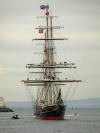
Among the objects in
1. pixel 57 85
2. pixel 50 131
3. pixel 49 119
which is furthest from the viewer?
pixel 57 85

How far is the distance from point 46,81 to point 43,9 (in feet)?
56.7

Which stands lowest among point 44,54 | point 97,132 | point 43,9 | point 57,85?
point 97,132

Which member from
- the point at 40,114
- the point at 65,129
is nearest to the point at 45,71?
the point at 40,114

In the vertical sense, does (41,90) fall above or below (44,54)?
below

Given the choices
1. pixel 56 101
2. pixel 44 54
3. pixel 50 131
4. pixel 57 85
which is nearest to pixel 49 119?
pixel 56 101

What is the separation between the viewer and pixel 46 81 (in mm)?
123312

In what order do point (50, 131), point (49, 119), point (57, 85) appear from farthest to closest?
1. point (57, 85)
2. point (49, 119)
3. point (50, 131)

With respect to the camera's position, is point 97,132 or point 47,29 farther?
point 47,29

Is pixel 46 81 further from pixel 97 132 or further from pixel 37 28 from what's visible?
pixel 97 132

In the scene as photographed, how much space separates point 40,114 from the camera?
Result: 11762 centimetres

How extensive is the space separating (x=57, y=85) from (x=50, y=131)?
38.7 m

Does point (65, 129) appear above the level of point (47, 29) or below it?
below

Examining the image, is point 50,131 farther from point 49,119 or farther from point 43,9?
point 43,9

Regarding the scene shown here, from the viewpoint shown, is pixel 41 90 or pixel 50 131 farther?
pixel 41 90
